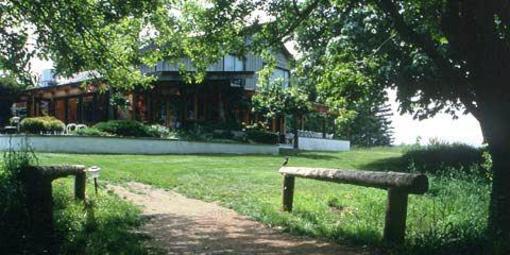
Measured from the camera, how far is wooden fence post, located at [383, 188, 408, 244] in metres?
8.23

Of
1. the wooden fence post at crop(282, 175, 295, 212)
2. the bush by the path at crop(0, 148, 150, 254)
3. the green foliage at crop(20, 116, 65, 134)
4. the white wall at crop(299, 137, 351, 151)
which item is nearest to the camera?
the bush by the path at crop(0, 148, 150, 254)

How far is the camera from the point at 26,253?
7711 millimetres

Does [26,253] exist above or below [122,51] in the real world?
below

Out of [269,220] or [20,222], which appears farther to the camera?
[269,220]

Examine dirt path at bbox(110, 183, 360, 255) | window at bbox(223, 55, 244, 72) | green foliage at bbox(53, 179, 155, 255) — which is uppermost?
window at bbox(223, 55, 244, 72)

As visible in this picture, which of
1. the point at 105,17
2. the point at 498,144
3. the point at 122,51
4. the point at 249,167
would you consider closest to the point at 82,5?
the point at 105,17

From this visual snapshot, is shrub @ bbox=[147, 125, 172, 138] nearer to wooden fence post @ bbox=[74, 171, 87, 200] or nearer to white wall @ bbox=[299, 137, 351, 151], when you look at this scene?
white wall @ bbox=[299, 137, 351, 151]

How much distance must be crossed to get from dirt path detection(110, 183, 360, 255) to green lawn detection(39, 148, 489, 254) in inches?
16.1

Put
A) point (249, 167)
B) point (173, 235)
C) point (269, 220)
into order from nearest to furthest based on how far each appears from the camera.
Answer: point (173, 235) → point (269, 220) → point (249, 167)

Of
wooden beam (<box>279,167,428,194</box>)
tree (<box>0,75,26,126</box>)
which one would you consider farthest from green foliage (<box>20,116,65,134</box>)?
wooden beam (<box>279,167,428,194</box>)

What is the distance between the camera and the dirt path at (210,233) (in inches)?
334

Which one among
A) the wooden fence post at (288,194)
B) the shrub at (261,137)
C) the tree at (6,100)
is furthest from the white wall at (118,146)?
the tree at (6,100)

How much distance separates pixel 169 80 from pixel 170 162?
584 inches

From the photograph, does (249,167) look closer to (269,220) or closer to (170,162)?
(170,162)
